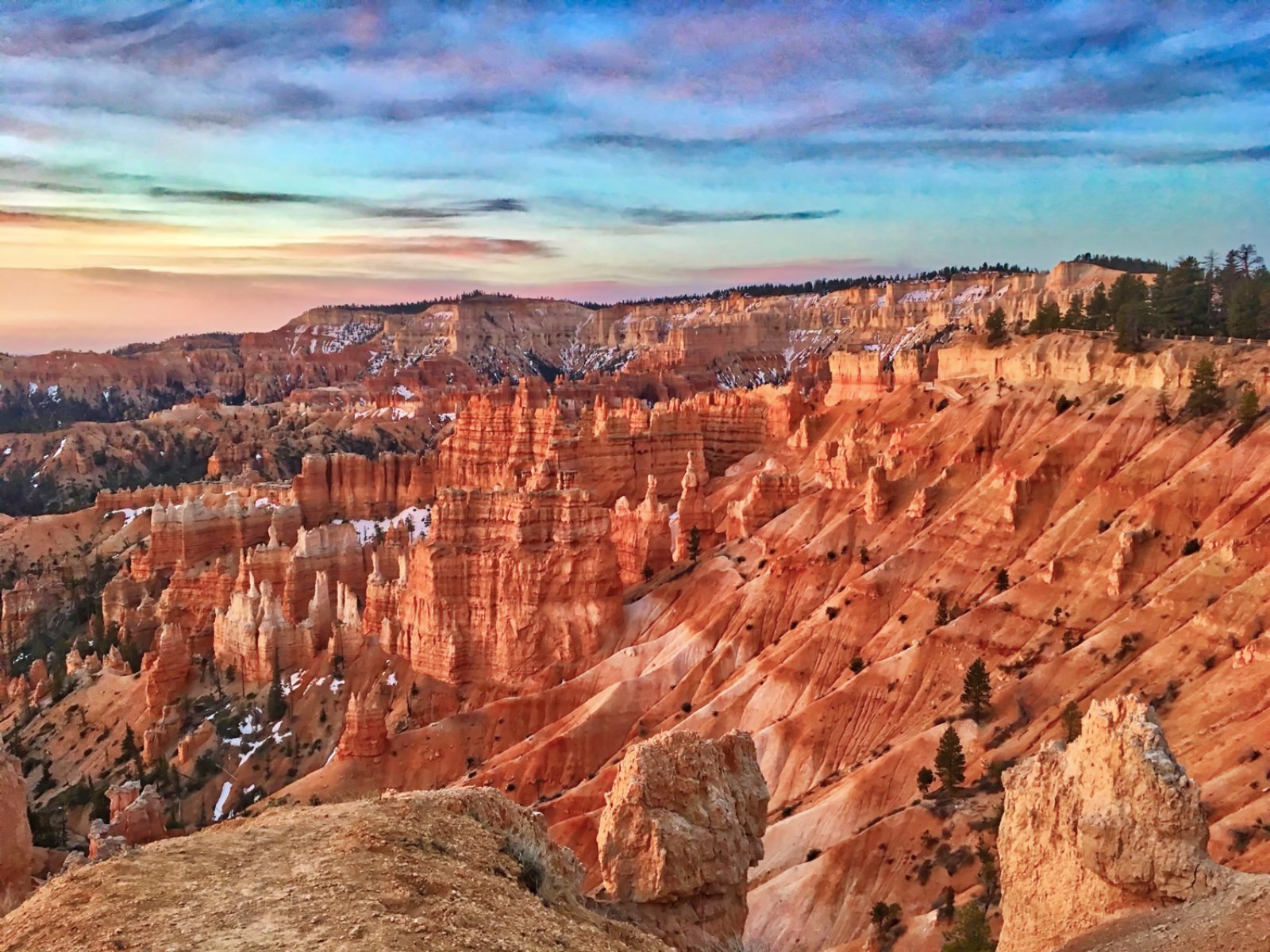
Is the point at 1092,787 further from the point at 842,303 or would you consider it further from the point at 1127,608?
the point at 842,303

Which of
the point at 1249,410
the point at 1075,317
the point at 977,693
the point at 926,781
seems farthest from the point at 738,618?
the point at 1075,317

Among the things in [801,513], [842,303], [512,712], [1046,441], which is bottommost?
[512,712]

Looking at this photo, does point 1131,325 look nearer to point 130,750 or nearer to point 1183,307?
point 1183,307

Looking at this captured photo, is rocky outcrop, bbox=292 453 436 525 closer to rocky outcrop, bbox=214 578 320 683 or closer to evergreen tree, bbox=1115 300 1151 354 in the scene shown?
rocky outcrop, bbox=214 578 320 683

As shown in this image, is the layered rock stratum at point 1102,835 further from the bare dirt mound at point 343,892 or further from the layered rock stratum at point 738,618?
the bare dirt mound at point 343,892

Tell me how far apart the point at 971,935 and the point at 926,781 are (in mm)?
12263

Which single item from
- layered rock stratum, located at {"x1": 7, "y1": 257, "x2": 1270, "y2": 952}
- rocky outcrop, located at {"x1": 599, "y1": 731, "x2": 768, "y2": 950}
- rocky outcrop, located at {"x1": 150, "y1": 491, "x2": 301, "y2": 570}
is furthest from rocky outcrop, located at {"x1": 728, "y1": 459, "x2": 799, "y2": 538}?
rocky outcrop, located at {"x1": 599, "y1": 731, "x2": 768, "y2": 950}

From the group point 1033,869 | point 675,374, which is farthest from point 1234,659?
point 675,374

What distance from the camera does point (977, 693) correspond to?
3700 centimetres

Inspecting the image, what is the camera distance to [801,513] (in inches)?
2363

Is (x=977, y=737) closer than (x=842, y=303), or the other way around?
(x=977, y=737)

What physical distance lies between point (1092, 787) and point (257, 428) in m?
145

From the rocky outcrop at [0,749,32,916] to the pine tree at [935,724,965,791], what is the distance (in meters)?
26.6

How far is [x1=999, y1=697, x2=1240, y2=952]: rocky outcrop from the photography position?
16016 millimetres
